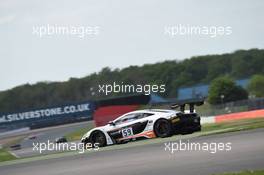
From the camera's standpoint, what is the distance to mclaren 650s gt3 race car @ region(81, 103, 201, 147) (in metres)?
13.4

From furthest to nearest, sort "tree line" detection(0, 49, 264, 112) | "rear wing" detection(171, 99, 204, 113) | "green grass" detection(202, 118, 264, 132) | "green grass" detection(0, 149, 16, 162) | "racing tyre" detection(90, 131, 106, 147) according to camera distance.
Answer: "green grass" detection(202, 118, 264, 132) → "green grass" detection(0, 149, 16, 162) → "racing tyre" detection(90, 131, 106, 147) → "tree line" detection(0, 49, 264, 112) → "rear wing" detection(171, 99, 204, 113)

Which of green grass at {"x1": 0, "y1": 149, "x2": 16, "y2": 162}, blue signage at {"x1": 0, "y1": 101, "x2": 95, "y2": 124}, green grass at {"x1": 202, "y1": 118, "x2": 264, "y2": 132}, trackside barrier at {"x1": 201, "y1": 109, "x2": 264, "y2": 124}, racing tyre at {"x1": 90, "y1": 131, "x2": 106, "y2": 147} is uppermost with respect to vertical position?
blue signage at {"x1": 0, "y1": 101, "x2": 95, "y2": 124}

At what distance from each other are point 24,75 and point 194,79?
4591 millimetres

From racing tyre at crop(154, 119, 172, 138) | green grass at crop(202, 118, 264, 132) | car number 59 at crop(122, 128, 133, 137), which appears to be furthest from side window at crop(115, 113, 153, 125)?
green grass at crop(202, 118, 264, 132)

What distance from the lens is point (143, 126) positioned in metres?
13.9

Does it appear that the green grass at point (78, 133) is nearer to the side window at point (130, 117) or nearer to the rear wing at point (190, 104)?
the side window at point (130, 117)

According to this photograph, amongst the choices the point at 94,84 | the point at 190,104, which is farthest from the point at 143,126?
the point at 94,84

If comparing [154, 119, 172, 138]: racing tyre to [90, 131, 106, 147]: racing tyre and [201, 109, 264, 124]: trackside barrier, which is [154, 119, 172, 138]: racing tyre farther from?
[201, 109, 264, 124]: trackside barrier

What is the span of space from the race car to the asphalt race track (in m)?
0.36

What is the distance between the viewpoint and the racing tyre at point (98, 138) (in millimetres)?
14391

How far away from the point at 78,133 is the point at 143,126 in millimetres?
1824

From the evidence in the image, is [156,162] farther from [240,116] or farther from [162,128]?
[240,116]

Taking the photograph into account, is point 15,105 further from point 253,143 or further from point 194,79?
point 253,143

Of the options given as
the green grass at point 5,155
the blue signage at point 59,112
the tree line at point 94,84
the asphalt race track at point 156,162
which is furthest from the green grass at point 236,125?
the green grass at point 5,155
